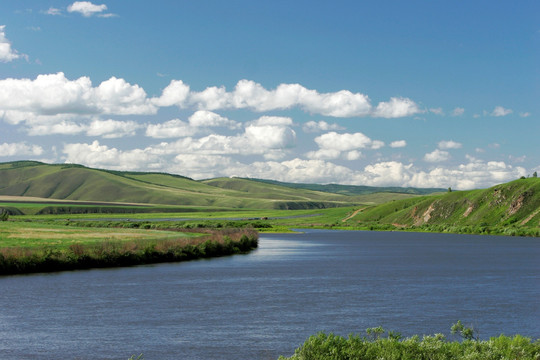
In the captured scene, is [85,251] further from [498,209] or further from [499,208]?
[499,208]

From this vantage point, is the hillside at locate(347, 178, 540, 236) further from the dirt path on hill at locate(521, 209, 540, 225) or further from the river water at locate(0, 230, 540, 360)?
the river water at locate(0, 230, 540, 360)

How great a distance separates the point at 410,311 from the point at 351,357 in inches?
764

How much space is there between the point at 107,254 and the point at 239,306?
3285 centimetres

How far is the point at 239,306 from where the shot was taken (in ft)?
140

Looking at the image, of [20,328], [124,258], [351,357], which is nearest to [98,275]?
[124,258]

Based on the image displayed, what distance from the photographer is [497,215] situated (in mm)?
171500

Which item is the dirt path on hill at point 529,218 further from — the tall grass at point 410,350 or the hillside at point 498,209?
the tall grass at point 410,350

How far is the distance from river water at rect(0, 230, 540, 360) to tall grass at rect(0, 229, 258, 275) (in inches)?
131

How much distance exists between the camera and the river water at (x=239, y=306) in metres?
30.9

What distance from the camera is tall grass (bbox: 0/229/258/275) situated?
62.5 m

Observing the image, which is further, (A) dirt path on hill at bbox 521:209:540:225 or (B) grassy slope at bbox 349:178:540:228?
(B) grassy slope at bbox 349:178:540:228

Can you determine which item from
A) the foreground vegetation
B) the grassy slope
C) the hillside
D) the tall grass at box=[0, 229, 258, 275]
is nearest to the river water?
the tall grass at box=[0, 229, 258, 275]

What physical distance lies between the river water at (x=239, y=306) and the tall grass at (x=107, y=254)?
3325 mm

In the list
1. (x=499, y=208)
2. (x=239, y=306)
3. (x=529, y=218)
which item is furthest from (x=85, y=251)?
(x=499, y=208)
